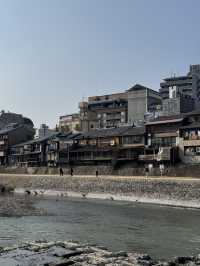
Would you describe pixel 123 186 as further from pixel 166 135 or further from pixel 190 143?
pixel 166 135

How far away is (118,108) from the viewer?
115438 millimetres

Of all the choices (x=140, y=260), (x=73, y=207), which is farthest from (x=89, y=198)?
(x=140, y=260)

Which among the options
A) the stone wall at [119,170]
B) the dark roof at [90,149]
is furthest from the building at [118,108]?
the stone wall at [119,170]

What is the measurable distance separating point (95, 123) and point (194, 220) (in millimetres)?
80631

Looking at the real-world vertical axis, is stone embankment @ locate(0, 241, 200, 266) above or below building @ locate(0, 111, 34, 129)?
below

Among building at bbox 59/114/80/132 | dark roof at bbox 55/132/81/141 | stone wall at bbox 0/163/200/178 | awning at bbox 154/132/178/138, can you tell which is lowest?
stone wall at bbox 0/163/200/178

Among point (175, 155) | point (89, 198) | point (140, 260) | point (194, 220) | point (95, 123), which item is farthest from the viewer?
point (95, 123)

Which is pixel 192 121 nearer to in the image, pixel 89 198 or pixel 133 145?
pixel 133 145

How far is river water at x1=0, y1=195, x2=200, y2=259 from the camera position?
26.9 meters

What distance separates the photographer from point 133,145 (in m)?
76.4

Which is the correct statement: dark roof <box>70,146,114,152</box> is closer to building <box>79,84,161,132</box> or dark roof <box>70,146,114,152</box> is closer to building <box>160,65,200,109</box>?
building <box>79,84,161,132</box>

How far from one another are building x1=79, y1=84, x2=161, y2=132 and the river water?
2500 inches

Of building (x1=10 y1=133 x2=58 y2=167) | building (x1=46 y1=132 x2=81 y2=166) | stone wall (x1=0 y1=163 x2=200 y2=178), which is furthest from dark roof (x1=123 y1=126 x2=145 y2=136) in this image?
building (x1=10 y1=133 x2=58 y2=167)

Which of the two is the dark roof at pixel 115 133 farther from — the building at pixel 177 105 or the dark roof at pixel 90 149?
the building at pixel 177 105
